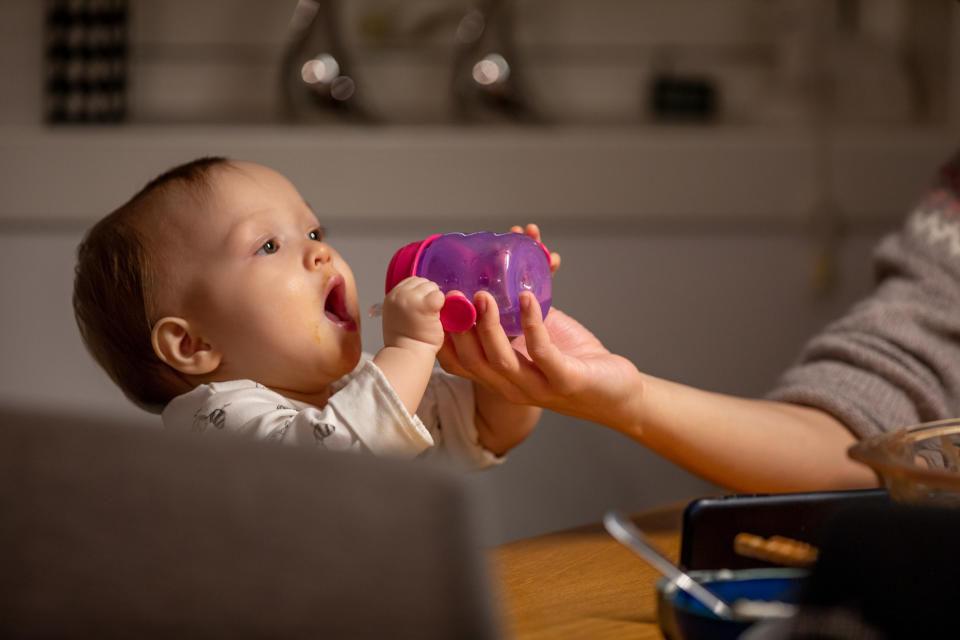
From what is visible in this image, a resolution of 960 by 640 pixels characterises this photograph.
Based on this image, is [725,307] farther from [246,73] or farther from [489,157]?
[246,73]

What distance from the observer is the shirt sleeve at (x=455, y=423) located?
3.09 feet

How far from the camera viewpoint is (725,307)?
6.15 feet

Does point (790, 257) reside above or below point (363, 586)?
below

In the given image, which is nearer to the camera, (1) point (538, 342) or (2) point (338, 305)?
(1) point (538, 342)

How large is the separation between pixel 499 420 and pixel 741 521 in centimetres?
33

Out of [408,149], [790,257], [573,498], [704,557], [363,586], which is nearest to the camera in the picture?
[363,586]

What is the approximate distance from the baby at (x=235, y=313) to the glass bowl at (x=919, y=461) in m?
0.33

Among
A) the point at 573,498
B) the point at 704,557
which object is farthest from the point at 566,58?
the point at 704,557

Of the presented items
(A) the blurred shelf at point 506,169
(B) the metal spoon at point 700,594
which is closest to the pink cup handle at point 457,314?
(B) the metal spoon at point 700,594

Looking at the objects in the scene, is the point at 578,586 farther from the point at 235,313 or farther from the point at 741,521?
the point at 235,313

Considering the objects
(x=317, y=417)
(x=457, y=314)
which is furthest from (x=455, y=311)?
(x=317, y=417)

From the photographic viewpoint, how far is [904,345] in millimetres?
1029

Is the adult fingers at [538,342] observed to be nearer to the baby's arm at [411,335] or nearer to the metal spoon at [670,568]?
the baby's arm at [411,335]

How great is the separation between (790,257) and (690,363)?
27cm
